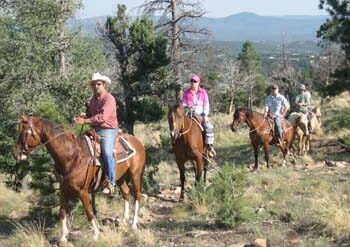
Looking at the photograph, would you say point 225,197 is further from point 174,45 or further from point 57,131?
point 174,45

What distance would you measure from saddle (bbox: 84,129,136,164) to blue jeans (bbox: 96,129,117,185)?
0.08 metres

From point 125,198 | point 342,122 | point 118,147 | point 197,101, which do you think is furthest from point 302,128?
point 118,147

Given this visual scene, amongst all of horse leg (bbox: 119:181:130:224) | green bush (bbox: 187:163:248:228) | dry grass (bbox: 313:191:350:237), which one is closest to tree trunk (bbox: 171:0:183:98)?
green bush (bbox: 187:163:248:228)

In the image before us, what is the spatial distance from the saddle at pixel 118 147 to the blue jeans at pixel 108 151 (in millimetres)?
81

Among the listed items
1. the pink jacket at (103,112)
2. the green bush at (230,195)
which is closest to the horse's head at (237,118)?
the green bush at (230,195)

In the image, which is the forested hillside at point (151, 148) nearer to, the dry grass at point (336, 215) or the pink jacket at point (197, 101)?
the dry grass at point (336, 215)

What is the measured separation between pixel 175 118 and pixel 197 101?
1481 millimetres

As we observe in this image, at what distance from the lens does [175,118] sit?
11.1 m

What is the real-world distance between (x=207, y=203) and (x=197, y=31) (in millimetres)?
17549

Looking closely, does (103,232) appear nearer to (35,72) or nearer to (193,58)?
(35,72)

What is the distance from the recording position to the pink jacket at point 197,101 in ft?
40.9

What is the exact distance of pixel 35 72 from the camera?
51.2 ft

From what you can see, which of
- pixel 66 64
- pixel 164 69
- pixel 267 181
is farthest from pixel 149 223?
pixel 164 69

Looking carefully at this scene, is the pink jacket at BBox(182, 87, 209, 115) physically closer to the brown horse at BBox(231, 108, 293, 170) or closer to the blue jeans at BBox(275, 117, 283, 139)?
the brown horse at BBox(231, 108, 293, 170)
